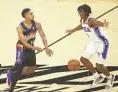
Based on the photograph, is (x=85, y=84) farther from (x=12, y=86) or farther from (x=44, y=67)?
(x=12, y=86)

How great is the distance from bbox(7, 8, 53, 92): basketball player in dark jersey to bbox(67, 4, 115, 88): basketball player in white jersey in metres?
0.40

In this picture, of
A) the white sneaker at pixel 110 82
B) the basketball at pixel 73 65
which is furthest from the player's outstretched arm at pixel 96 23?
the white sneaker at pixel 110 82

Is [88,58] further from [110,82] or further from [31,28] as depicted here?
[31,28]

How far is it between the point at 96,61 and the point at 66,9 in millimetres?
643

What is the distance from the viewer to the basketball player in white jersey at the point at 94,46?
2.95m

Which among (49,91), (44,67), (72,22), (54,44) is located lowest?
(49,91)

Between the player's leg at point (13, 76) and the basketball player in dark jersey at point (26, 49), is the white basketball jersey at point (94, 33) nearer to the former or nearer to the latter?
the basketball player in dark jersey at point (26, 49)

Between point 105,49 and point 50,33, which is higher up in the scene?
point 50,33

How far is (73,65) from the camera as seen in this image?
3.10 m

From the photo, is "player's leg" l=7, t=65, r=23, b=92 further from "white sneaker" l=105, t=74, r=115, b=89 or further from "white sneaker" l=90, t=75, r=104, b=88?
"white sneaker" l=105, t=74, r=115, b=89

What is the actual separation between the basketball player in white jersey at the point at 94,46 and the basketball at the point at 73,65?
63mm

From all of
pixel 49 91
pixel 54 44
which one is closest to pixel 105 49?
pixel 54 44

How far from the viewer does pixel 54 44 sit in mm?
3104

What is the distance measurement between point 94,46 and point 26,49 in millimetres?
691
